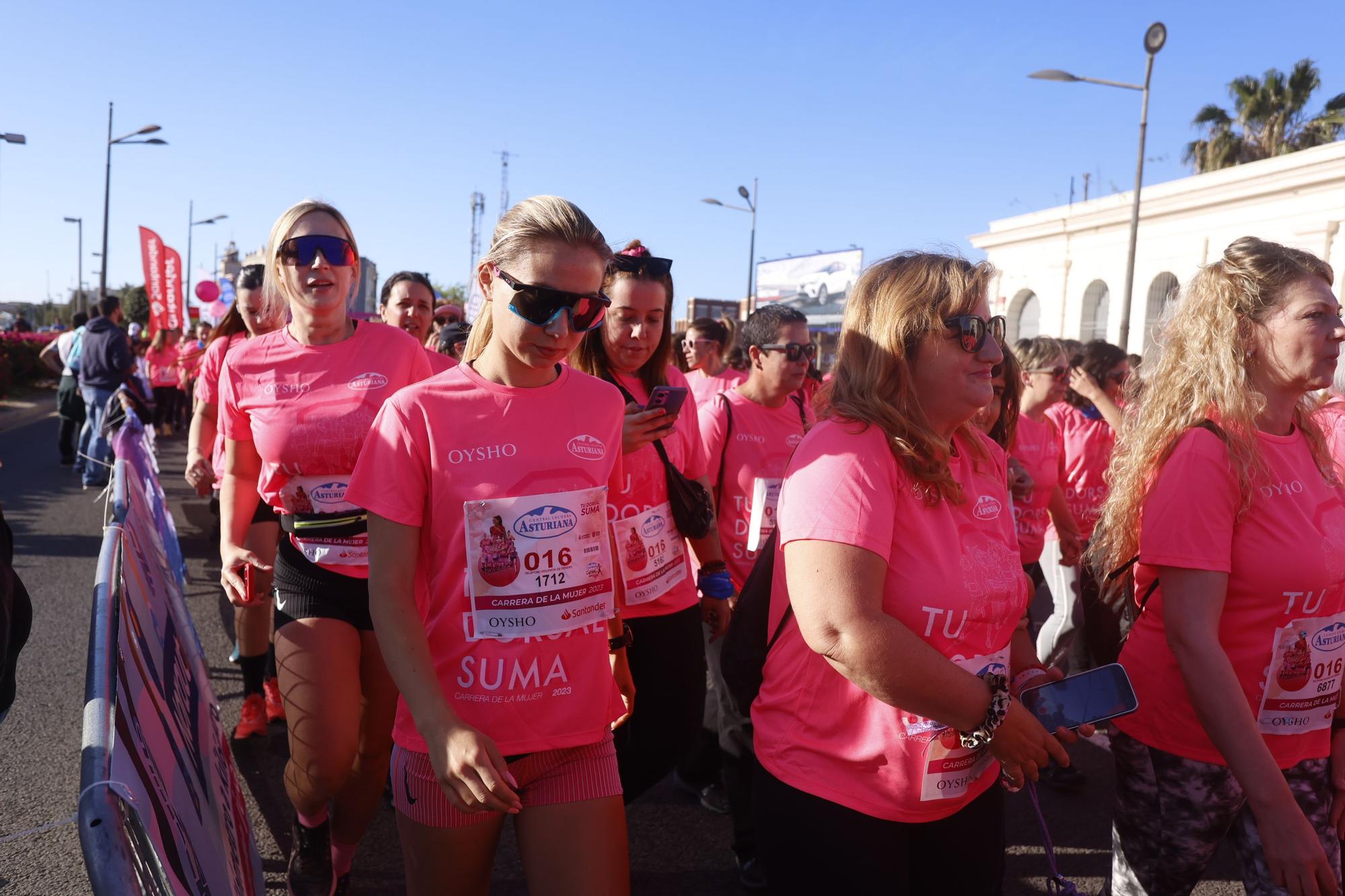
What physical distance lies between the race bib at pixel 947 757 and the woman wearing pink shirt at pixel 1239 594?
0.58 meters

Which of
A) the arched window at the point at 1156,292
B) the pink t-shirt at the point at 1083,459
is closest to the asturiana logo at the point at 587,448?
the pink t-shirt at the point at 1083,459

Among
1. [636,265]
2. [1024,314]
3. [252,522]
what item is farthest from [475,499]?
[1024,314]

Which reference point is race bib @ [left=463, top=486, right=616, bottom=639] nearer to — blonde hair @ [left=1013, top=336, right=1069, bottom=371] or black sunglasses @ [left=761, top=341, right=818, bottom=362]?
black sunglasses @ [left=761, top=341, right=818, bottom=362]

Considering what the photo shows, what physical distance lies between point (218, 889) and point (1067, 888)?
1853 mm

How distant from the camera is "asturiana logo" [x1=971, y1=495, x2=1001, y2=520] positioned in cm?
209

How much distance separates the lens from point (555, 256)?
7.15ft

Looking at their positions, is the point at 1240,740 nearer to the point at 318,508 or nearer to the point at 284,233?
the point at 318,508

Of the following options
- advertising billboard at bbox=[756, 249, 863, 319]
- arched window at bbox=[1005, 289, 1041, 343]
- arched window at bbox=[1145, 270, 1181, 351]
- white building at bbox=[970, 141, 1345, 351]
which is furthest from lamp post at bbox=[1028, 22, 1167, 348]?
advertising billboard at bbox=[756, 249, 863, 319]

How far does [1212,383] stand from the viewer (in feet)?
7.80

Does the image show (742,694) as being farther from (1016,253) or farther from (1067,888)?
(1016,253)

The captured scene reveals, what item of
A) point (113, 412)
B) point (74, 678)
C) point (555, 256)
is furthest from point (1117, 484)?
point (113, 412)

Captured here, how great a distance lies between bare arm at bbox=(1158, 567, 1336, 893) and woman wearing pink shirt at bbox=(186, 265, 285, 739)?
3441 mm

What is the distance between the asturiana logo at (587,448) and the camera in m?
2.24

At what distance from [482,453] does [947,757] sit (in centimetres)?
116
